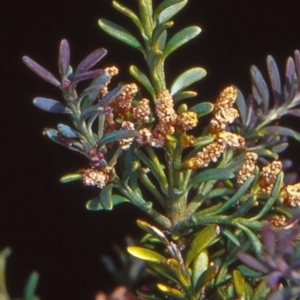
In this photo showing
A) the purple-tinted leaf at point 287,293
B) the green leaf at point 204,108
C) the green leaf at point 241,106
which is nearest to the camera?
the purple-tinted leaf at point 287,293

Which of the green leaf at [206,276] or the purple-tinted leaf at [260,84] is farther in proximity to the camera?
the purple-tinted leaf at [260,84]

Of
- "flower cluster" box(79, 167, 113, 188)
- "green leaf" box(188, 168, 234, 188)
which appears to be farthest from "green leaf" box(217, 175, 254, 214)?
"flower cluster" box(79, 167, 113, 188)

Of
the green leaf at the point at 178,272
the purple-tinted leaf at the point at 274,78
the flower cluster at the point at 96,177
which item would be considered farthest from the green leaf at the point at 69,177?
the purple-tinted leaf at the point at 274,78

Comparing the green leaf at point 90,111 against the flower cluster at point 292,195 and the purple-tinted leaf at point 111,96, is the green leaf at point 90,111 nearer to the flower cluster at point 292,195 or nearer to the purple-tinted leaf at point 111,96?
the purple-tinted leaf at point 111,96

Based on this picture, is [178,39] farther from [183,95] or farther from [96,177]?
[96,177]

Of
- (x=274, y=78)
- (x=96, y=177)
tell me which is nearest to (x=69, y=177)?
(x=96, y=177)

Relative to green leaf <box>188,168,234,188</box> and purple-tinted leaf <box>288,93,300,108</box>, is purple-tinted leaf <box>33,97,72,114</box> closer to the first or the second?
green leaf <box>188,168,234,188</box>
